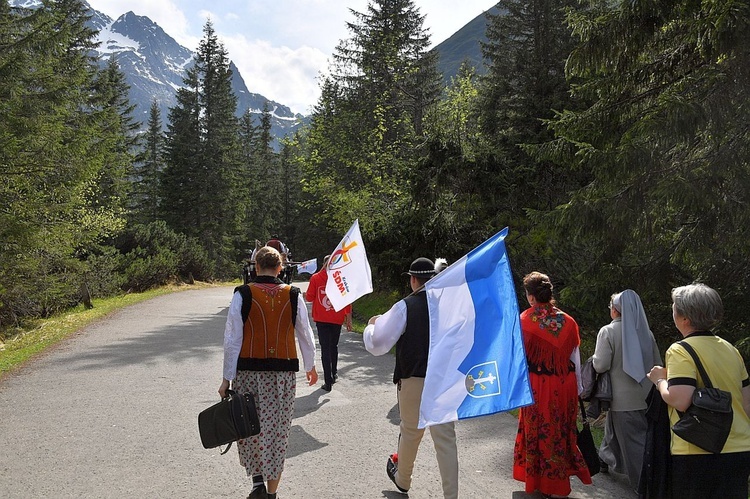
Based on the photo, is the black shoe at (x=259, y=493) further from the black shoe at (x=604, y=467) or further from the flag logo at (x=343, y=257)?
the flag logo at (x=343, y=257)

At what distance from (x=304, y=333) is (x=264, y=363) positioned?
0.46 metres

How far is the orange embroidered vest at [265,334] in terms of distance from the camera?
16.0ft

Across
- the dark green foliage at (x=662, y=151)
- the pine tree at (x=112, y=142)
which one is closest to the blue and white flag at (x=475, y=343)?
the dark green foliage at (x=662, y=151)

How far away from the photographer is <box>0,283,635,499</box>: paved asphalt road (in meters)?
5.20

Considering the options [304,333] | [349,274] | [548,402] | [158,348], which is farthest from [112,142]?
[548,402]

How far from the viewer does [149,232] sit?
32250 millimetres

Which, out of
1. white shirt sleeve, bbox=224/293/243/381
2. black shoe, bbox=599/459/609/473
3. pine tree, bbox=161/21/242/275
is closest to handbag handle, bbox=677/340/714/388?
black shoe, bbox=599/459/609/473

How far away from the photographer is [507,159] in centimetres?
1448

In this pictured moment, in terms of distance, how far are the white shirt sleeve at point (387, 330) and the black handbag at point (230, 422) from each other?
1.05 m

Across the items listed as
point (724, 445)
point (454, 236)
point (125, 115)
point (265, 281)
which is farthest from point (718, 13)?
point (125, 115)

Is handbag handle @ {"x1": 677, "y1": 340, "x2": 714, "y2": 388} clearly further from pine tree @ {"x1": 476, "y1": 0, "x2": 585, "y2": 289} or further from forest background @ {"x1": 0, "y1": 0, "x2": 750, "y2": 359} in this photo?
pine tree @ {"x1": 476, "y1": 0, "x2": 585, "y2": 289}

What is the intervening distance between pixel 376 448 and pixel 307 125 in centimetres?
2643

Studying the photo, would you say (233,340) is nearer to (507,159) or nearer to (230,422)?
(230,422)

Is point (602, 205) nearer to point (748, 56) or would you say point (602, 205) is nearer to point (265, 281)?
point (748, 56)
